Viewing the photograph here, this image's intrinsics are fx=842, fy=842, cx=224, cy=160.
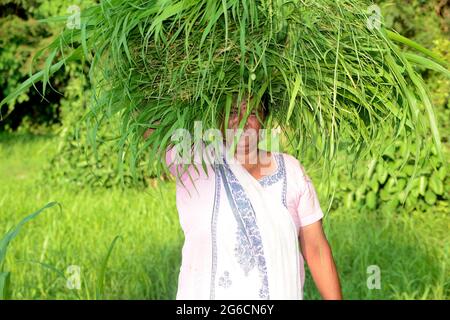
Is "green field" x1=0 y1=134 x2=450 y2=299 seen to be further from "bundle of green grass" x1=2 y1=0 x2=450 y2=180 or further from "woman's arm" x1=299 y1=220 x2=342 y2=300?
"bundle of green grass" x1=2 y1=0 x2=450 y2=180

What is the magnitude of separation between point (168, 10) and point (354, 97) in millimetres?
467

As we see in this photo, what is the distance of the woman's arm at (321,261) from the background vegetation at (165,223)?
0.54ft

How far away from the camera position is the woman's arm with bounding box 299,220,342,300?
2053 millimetres

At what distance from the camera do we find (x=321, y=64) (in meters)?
1.86

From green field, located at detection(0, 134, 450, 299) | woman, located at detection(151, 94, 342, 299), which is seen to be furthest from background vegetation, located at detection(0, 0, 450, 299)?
woman, located at detection(151, 94, 342, 299)

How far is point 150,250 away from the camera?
4641 mm

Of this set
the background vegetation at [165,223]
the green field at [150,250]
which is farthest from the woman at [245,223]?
the green field at [150,250]

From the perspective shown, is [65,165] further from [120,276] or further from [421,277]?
[421,277]

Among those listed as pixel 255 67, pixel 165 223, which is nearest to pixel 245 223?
pixel 255 67

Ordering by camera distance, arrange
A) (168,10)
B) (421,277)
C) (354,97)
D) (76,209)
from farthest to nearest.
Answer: (76,209)
(421,277)
(354,97)
(168,10)

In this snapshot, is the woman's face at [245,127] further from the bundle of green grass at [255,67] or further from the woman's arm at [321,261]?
the woman's arm at [321,261]

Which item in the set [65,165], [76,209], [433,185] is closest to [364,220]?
[433,185]

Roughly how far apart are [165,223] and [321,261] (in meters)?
3.24

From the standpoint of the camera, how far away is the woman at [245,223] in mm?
1928
